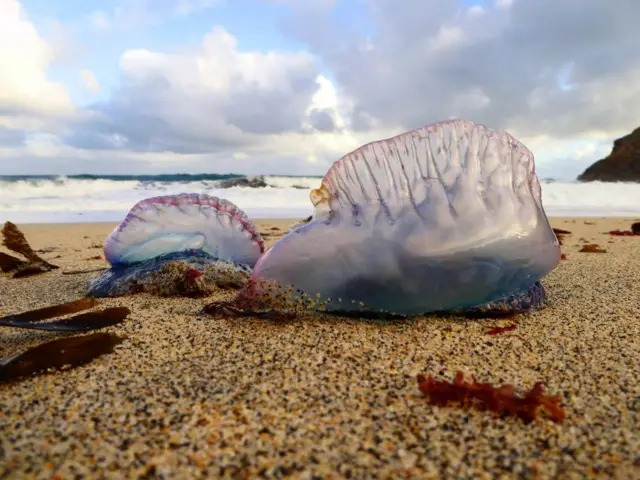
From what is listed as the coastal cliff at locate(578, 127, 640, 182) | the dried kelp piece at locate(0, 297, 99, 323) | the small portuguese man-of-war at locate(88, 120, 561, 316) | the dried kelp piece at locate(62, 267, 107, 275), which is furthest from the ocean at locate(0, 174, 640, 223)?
the small portuguese man-of-war at locate(88, 120, 561, 316)

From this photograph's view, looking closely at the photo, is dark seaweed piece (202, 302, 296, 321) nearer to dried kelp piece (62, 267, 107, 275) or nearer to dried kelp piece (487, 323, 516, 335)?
dried kelp piece (487, 323, 516, 335)

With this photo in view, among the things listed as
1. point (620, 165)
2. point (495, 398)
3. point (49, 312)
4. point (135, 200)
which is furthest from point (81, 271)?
point (620, 165)

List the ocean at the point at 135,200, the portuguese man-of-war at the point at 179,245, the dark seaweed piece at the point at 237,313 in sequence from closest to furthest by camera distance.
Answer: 1. the dark seaweed piece at the point at 237,313
2. the portuguese man-of-war at the point at 179,245
3. the ocean at the point at 135,200

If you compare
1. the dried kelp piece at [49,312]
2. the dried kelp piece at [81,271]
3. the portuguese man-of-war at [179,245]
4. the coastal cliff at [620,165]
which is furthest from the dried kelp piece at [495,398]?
the coastal cliff at [620,165]

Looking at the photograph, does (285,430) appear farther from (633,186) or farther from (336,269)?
(633,186)

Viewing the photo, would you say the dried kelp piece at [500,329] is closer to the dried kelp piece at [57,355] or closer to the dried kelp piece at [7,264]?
the dried kelp piece at [57,355]

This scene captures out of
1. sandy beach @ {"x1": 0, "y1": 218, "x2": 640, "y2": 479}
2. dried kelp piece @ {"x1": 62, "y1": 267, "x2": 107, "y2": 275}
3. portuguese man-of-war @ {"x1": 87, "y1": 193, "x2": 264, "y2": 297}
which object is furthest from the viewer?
dried kelp piece @ {"x1": 62, "y1": 267, "x2": 107, "y2": 275}
